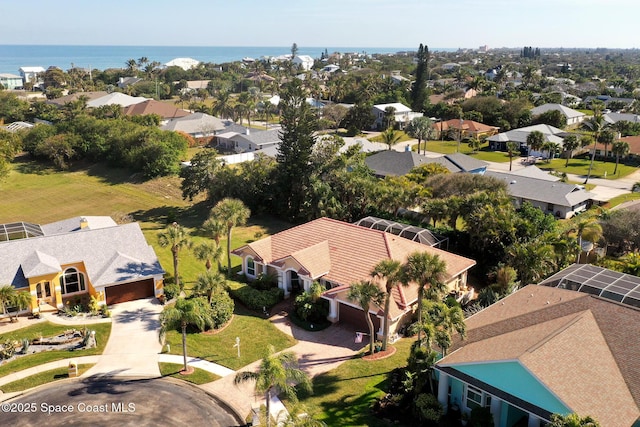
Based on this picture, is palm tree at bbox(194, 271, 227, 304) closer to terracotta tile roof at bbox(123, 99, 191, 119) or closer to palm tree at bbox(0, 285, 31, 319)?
palm tree at bbox(0, 285, 31, 319)

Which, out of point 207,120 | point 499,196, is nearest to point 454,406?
point 499,196

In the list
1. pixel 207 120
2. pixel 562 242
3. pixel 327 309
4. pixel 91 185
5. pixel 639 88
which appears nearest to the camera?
pixel 327 309

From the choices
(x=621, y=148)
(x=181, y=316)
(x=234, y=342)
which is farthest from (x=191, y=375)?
(x=621, y=148)

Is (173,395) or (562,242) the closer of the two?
(173,395)

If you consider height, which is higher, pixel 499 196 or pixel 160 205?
pixel 499 196

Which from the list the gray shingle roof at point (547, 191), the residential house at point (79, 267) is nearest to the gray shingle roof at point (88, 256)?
the residential house at point (79, 267)

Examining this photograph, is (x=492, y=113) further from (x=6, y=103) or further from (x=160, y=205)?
(x=6, y=103)

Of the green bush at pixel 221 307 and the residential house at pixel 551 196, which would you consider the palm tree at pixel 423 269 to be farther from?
the residential house at pixel 551 196
